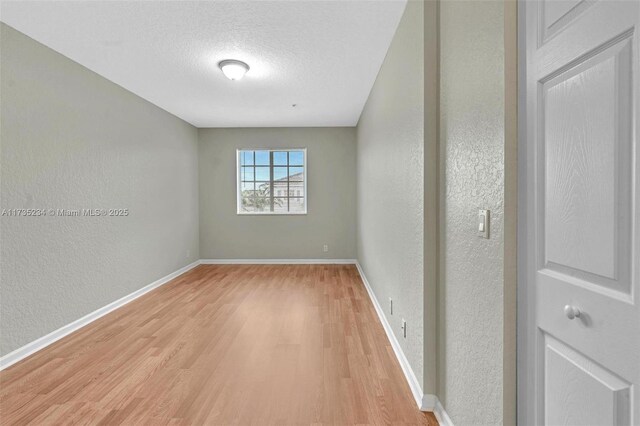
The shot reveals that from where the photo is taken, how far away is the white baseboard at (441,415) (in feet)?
5.14

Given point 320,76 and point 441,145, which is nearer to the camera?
point 441,145

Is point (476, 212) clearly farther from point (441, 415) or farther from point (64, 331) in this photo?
point (64, 331)

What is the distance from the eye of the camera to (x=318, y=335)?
2.72 meters

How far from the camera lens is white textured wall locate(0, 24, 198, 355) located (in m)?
2.39

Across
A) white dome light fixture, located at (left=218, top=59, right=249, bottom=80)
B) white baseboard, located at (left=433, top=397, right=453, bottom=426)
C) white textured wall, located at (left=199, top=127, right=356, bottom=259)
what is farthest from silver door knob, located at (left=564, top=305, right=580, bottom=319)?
white textured wall, located at (left=199, top=127, right=356, bottom=259)

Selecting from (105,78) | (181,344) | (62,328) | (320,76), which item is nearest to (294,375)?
(181,344)

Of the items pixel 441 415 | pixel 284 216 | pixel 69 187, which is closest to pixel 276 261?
pixel 284 216

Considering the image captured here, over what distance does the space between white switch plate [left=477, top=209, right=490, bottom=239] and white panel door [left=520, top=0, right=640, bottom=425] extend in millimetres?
171

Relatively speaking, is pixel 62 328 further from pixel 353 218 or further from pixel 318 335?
pixel 353 218

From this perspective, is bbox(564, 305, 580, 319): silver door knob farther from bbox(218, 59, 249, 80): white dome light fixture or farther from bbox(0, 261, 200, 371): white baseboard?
bbox(0, 261, 200, 371): white baseboard

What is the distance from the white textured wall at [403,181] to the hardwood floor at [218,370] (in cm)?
35

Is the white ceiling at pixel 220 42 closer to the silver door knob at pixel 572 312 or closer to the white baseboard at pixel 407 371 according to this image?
the silver door knob at pixel 572 312

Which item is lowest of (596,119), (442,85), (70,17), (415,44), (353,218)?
(353,218)

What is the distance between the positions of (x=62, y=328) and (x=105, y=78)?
2.67m
